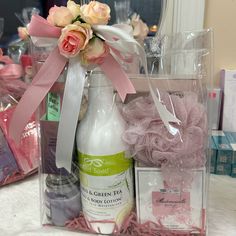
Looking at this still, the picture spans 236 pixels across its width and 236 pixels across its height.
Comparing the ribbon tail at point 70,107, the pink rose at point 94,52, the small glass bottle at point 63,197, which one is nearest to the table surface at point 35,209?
the small glass bottle at point 63,197

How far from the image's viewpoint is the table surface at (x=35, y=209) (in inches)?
21.4

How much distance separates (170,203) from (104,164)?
12 cm

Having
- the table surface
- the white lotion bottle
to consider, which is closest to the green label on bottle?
the white lotion bottle

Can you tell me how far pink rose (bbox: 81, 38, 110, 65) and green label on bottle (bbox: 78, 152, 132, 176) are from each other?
132 mm

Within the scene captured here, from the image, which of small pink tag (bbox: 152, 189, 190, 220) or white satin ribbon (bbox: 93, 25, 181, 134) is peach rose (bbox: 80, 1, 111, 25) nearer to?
white satin ribbon (bbox: 93, 25, 181, 134)

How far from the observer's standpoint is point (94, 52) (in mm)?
448

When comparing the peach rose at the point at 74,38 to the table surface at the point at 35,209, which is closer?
the peach rose at the point at 74,38

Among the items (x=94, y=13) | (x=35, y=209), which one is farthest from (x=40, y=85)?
(x=35, y=209)

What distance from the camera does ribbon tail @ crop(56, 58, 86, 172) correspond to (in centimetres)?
47

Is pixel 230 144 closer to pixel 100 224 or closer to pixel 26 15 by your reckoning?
pixel 100 224

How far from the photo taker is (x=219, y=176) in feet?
2.31

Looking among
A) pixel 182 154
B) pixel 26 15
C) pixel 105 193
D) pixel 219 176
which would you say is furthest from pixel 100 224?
pixel 26 15

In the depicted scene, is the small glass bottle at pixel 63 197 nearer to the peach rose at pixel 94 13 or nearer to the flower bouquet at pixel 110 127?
the flower bouquet at pixel 110 127

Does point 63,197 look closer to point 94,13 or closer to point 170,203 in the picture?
point 170,203
